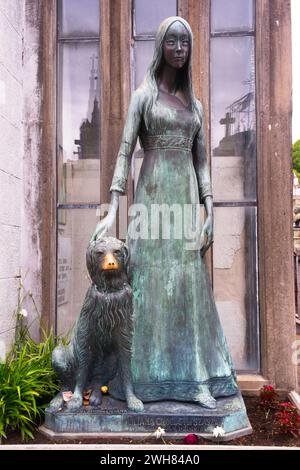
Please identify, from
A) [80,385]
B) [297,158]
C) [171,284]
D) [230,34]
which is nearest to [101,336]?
[80,385]

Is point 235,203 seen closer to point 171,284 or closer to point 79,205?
point 79,205

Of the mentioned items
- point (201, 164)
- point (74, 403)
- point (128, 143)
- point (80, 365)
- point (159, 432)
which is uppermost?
point (128, 143)

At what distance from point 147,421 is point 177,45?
2526 millimetres

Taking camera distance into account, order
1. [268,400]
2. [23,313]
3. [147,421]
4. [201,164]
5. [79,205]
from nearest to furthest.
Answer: [147,421]
[201,164]
[268,400]
[23,313]
[79,205]

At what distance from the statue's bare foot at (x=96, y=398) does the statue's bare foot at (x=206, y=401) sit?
0.66 m

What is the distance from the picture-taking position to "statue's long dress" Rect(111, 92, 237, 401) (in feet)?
10.2

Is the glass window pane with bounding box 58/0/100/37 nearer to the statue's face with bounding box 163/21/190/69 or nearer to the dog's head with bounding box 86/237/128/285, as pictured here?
the statue's face with bounding box 163/21/190/69

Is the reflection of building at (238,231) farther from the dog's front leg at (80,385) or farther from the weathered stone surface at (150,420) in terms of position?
the dog's front leg at (80,385)

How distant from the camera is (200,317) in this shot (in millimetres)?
3213

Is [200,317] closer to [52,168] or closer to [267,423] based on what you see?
[267,423]

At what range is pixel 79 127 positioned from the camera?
4.82 metres

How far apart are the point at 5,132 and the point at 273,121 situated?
259cm

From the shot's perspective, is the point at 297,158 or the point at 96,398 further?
the point at 297,158

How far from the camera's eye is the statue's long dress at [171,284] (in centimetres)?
311
